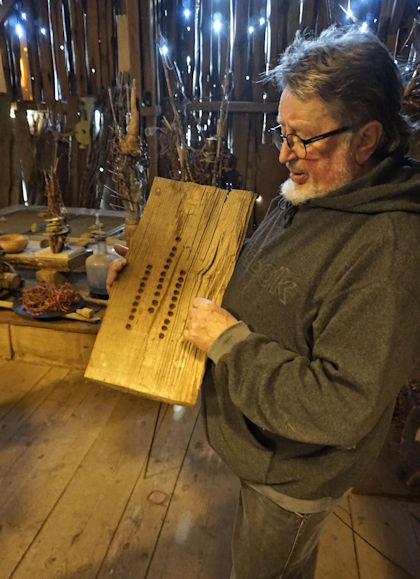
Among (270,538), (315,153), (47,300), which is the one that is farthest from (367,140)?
(47,300)

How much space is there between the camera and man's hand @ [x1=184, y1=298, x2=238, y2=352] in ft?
2.94

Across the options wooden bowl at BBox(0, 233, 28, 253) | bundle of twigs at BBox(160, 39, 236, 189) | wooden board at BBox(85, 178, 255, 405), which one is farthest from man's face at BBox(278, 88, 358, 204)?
wooden bowl at BBox(0, 233, 28, 253)

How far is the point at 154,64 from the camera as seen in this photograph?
4223 mm

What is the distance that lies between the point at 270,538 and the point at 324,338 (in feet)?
1.86

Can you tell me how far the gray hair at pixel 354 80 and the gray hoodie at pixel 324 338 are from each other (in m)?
0.10

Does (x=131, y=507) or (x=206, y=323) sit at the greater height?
(x=206, y=323)

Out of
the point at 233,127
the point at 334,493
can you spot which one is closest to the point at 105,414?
the point at 334,493

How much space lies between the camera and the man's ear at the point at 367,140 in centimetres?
84

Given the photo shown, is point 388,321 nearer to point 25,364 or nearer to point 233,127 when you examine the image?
point 25,364

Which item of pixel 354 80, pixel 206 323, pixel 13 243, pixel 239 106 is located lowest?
pixel 13 243

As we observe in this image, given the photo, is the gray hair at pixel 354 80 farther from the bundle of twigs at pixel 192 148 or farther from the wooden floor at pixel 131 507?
the bundle of twigs at pixel 192 148

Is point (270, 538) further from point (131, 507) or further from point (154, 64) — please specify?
point (154, 64)

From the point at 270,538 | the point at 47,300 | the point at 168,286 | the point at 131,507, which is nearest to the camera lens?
the point at 270,538

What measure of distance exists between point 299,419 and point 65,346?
2224 mm
